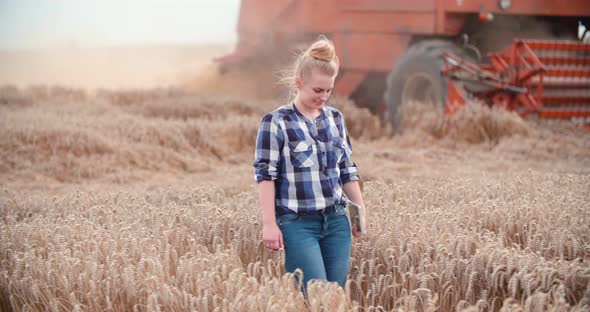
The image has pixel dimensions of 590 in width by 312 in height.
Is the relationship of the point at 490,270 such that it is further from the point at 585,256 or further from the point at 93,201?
the point at 93,201

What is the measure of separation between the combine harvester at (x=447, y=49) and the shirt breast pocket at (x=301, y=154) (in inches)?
231

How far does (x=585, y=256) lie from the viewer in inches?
146

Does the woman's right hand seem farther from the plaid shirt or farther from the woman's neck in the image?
the woman's neck

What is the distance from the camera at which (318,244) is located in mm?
3314

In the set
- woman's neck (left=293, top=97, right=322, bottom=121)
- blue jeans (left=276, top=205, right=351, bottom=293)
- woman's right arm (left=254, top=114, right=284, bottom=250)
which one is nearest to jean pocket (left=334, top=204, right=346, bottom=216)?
blue jeans (left=276, top=205, right=351, bottom=293)

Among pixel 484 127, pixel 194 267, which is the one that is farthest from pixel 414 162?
pixel 194 267

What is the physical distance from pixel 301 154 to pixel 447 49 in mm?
6647

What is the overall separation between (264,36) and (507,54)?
4.95 metres

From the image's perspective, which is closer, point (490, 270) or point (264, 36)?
point (490, 270)

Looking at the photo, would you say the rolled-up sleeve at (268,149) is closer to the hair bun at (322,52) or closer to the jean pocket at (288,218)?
the jean pocket at (288,218)

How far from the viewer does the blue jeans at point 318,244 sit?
325 centimetres

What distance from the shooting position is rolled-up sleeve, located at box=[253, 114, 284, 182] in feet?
10.8

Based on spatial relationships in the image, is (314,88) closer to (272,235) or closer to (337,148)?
(337,148)

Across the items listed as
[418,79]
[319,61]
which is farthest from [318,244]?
[418,79]
